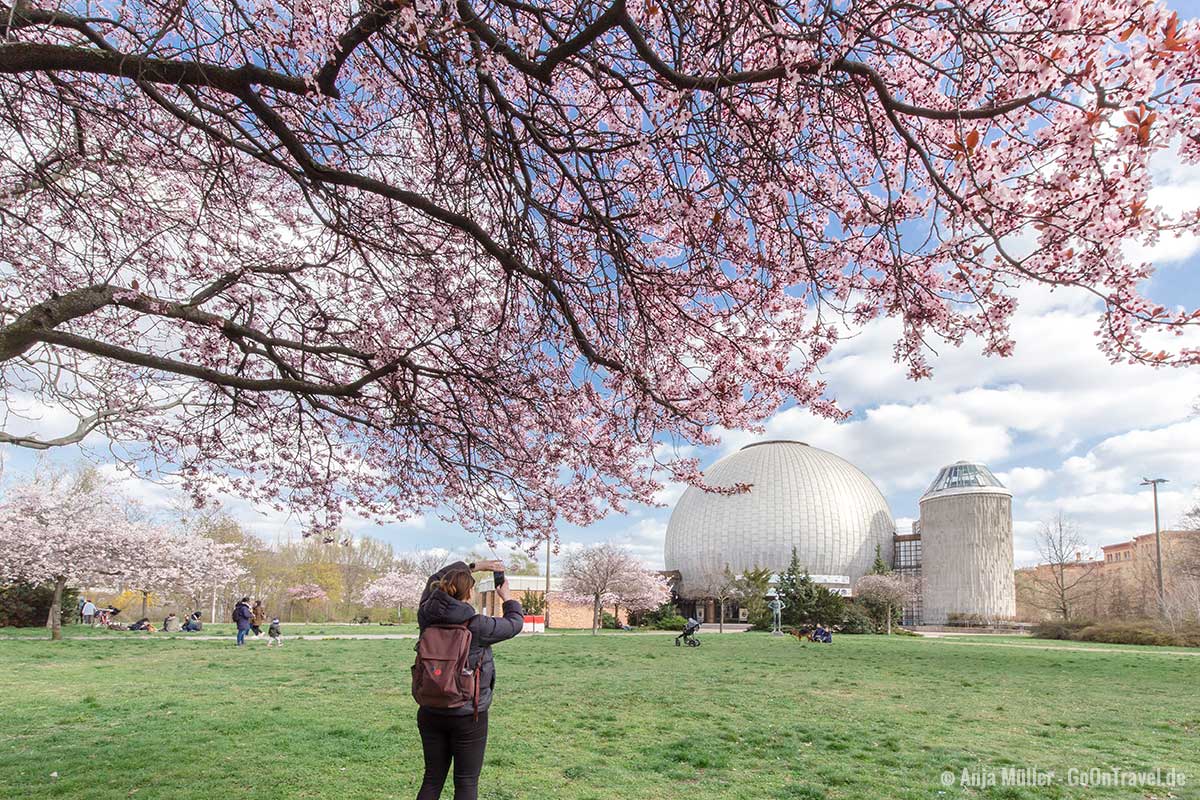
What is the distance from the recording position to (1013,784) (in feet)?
18.4

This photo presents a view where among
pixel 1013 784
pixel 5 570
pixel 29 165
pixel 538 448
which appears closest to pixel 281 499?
pixel 538 448

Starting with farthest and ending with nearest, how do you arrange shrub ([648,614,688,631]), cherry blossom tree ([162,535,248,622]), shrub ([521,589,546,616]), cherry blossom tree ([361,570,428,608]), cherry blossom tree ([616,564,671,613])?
cherry blossom tree ([361,570,428,608])
shrub ([521,589,546,616])
shrub ([648,614,688,631])
cherry blossom tree ([616,564,671,613])
cherry blossom tree ([162,535,248,622])

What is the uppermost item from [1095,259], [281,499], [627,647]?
[1095,259]

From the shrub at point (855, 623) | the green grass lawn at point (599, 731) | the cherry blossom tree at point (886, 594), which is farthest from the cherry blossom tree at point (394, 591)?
the green grass lawn at point (599, 731)

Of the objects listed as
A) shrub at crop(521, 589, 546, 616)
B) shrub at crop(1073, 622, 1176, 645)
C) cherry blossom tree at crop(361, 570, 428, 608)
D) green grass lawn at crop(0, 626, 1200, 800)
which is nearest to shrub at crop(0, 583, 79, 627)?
green grass lawn at crop(0, 626, 1200, 800)

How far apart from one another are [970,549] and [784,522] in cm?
1640

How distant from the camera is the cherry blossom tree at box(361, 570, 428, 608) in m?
51.3

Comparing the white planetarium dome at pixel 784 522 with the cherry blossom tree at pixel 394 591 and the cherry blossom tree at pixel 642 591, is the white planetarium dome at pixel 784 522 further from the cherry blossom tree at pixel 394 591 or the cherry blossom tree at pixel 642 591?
the cherry blossom tree at pixel 394 591

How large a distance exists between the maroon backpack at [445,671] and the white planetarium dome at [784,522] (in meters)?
63.1

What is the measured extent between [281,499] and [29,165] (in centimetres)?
437

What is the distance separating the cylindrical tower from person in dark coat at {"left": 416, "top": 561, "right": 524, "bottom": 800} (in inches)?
2346

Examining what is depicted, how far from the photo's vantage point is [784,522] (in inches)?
2638

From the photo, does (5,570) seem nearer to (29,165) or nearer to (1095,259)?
(29,165)

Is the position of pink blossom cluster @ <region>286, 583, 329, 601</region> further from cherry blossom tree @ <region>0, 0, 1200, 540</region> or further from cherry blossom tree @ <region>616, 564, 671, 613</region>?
cherry blossom tree @ <region>0, 0, 1200, 540</region>
